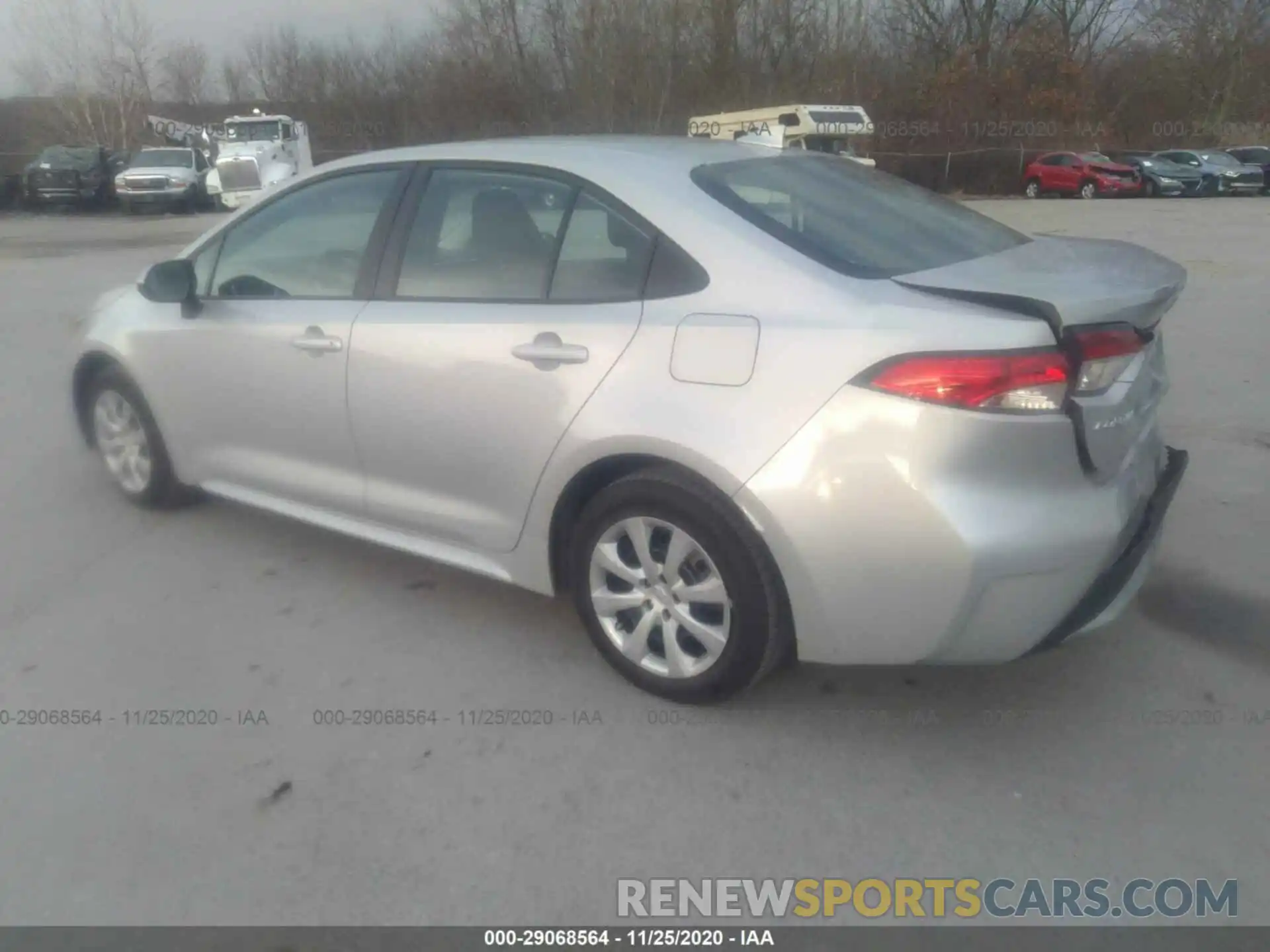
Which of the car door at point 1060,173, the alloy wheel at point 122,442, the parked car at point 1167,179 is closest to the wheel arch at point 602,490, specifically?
the alloy wheel at point 122,442

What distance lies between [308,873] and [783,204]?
2.23m

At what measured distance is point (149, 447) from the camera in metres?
4.70

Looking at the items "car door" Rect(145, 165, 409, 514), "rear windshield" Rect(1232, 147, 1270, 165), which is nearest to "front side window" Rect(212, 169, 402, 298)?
"car door" Rect(145, 165, 409, 514)

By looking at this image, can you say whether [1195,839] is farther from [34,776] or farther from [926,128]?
[926,128]

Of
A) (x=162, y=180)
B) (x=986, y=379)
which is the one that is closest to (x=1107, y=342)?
(x=986, y=379)

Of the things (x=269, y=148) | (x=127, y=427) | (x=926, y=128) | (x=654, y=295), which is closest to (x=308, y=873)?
(x=654, y=295)

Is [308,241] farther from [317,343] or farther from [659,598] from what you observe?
[659,598]

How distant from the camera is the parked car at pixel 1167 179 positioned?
29.7 m

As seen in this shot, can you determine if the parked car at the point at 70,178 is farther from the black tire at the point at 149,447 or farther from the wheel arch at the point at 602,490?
the wheel arch at the point at 602,490

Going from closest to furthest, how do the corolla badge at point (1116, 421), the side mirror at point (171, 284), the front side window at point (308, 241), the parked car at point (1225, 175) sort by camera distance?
the corolla badge at point (1116, 421), the front side window at point (308, 241), the side mirror at point (171, 284), the parked car at point (1225, 175)

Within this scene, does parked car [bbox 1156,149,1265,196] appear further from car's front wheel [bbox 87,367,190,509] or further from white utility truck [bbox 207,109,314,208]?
car's front wheel [bbox 87,367,190,509]

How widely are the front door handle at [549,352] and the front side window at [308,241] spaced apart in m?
0.87

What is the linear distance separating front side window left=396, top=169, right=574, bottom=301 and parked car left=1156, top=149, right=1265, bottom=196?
3169 cm

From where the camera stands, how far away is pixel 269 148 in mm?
27453
